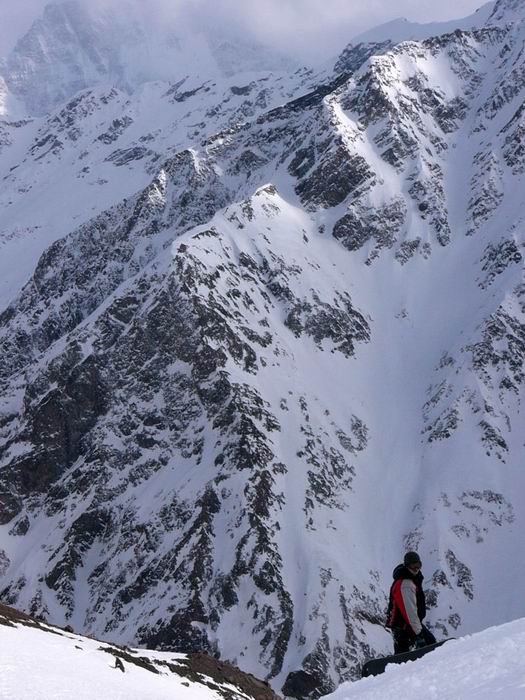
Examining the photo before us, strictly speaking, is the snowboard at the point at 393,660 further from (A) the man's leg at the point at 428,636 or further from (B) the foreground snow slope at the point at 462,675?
(A) the man's leg at the point at 428,636

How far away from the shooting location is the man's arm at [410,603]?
19.8 metres

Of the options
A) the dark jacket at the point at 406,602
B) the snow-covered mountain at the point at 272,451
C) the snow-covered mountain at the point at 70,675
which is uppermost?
the dark jacket at the point at 406,602

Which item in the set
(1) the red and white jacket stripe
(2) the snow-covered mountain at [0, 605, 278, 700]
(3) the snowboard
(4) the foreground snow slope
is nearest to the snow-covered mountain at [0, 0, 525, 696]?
(2) the snow-covered mountain at [0, 605, 278, 700]

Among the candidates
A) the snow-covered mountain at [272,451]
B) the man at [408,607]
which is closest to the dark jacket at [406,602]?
the man at [408,607]

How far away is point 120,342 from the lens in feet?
533

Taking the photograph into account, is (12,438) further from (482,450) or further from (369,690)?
(369,690)

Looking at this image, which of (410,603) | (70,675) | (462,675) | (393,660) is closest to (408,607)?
(410,603)

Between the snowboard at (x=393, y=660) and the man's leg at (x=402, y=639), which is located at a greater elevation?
the snowboard at (x=393, y=660)

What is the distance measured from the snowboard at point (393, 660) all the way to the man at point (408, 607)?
1281 mm

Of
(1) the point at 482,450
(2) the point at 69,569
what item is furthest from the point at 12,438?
(1) the point at 482,450

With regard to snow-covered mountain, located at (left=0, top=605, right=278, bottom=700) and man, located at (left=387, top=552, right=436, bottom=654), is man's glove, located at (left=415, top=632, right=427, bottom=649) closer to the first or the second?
→ man, located at (left=387, top=552, right=436, bottom=654)

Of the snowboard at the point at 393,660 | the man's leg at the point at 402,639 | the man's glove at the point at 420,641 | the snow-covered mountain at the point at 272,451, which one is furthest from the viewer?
the snow-covered mountain at the point at 272,451

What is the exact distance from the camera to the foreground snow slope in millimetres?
12562

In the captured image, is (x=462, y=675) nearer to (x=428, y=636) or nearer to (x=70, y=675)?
(x=428, y=636)
